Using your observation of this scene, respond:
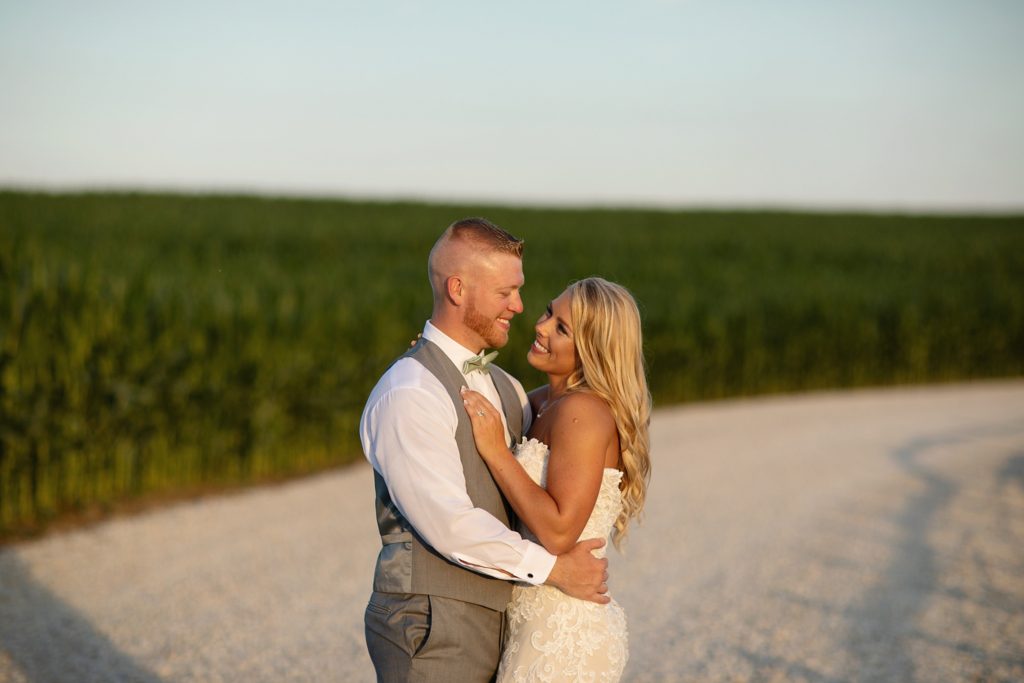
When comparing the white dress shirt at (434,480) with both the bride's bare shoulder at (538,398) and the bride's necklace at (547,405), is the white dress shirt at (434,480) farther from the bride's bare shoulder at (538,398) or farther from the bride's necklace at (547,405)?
the bride's bare shoulder at (538,398)

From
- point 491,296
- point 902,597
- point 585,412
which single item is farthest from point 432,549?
point 902,597

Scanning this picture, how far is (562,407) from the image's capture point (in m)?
3.15

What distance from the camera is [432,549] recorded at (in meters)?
2.95

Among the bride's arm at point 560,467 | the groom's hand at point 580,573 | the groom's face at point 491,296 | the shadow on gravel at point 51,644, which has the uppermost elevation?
the groom's face at point 491,296

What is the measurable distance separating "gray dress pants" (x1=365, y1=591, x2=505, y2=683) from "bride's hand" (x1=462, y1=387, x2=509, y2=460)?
42cm

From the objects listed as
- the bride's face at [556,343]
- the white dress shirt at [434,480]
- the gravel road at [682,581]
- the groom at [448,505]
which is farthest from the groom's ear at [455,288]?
the gravel road at [682,581]

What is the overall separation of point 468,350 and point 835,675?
3.41 meters

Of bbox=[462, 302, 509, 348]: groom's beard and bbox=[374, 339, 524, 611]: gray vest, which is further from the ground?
bbox=[462, 302, 509, 348]: groom's beard

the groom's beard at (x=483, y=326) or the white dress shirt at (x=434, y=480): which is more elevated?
the groom's beard at (x=483, y=326)

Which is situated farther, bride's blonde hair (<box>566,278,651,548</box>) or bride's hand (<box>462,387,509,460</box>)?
bride's blonde hair (<box>566,278,651,548</box>)

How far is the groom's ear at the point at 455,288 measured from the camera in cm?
298

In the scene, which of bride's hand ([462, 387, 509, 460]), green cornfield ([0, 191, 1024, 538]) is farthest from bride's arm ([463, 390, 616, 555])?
green cornfield ([0, 191, 1024, 538])

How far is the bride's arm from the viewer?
9.68ft

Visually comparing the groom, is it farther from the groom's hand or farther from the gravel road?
the gravel road
